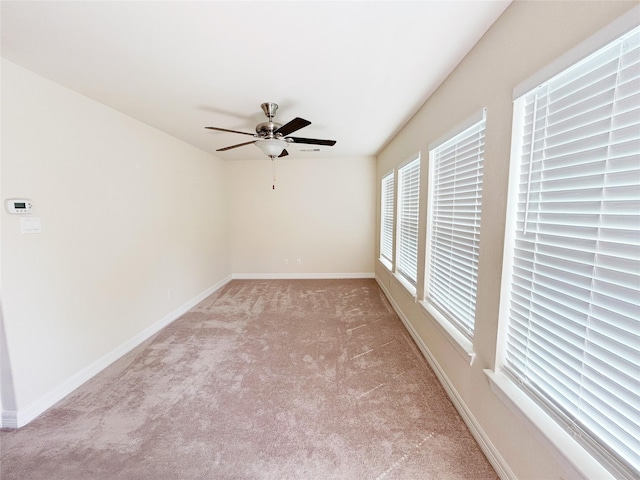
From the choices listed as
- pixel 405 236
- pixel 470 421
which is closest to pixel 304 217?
pixel 405 236

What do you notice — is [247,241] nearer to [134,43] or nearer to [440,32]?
[134,43]

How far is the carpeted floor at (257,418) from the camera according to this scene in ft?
4.46

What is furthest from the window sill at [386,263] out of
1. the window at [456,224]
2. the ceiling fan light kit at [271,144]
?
the ceiling fan light kit at [271,144]

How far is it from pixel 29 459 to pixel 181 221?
8.44ft

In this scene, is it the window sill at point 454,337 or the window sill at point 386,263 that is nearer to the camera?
the window sill at point 454,337

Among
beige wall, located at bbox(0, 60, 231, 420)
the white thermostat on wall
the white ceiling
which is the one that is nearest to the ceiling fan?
the white ceiling

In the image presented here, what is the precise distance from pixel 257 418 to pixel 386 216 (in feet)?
11.3

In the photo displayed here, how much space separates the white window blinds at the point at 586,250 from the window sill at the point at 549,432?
0.04m

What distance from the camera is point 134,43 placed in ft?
4.79

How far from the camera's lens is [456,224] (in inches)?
71.7

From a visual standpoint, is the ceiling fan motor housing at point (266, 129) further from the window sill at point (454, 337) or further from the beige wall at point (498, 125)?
the window sill at point (454, 337)

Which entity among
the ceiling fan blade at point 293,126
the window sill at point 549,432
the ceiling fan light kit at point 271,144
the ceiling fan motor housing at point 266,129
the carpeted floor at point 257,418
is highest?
the ceiling fan motor housing at point 266,129

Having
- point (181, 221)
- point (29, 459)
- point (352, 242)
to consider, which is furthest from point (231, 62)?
point (352, 242)

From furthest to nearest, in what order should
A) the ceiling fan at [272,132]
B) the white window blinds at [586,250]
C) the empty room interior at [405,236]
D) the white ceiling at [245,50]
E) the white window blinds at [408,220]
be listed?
the white window blinds at [408,220], the ceiling fan at [272,132], the white ceiling at [245,50], the empty room interior at [405,236], the white window blinds at [586,250]
